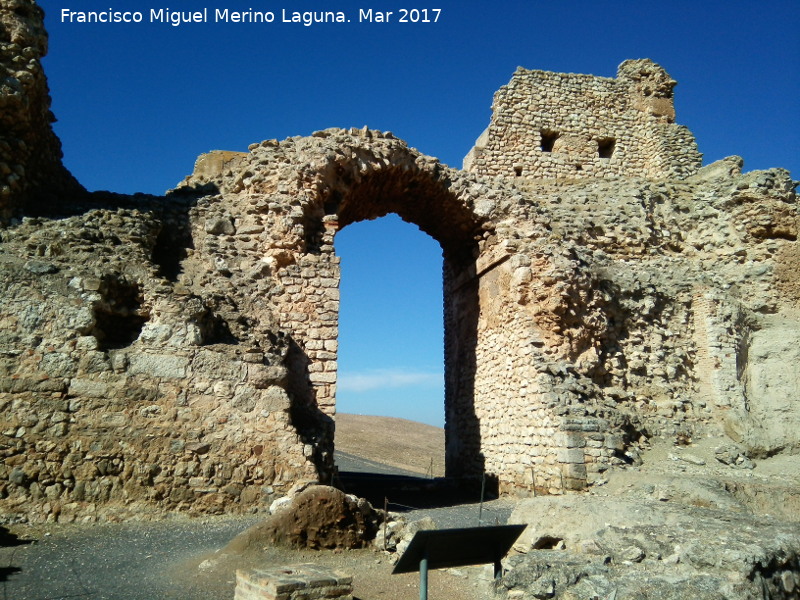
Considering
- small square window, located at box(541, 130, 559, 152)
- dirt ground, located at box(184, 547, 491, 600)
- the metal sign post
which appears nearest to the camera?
Result: the metal sign post

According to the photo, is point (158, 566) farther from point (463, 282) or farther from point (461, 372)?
point (463, 282)

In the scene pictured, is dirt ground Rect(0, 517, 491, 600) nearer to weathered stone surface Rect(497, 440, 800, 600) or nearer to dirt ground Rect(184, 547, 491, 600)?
Answer: dirt ground Rect(184, 547, 491, 600)

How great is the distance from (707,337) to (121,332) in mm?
9852

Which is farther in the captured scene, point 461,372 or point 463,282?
point 461,372

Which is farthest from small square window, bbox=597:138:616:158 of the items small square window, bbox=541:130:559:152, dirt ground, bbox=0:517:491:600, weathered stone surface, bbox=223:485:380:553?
dirt ground, bbox=0:517:491:600

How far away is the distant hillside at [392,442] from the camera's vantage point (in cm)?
2370

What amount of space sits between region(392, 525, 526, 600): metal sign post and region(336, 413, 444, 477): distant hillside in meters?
15.5

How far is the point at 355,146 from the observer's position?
36.0ft

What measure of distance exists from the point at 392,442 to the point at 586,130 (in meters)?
15.7

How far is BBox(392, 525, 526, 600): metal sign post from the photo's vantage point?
3702 mm

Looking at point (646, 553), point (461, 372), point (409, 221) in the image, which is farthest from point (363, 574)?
point (409, 221)

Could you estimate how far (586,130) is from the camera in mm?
17797

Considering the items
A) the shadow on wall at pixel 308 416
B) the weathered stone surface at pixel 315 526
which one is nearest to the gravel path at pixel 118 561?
the weathered stone surface at pixel 315 526

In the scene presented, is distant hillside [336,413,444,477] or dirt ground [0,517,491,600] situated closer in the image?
dirt ground [0,517,491,600]
